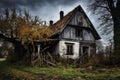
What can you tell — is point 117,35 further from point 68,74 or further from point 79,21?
point 68,74

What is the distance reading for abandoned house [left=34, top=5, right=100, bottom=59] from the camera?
2903 cm

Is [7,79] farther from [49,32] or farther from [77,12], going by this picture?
[77,12]

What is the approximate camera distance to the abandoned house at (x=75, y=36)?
95.2ft

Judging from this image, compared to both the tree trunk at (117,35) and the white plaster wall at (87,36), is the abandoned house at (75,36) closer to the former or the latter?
the white plaster wall at (87,36)

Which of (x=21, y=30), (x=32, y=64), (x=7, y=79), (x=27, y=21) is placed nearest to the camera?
(x=7, y=79)

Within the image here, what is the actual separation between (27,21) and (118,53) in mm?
13524

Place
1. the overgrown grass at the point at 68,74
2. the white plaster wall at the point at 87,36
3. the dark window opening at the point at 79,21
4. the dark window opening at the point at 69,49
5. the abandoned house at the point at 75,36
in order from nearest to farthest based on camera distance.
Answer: the overgrown grass at the point at 68,74 → the abandoned house at the point at 75,36 → the dark window opening at the point at 69,49 → the dark window opening at the point at 79,21 → the white plaster wall at the point at 87,36

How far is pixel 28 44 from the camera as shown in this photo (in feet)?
88.8

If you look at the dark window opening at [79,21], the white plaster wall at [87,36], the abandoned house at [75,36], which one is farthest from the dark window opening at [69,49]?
the dark window opening at [79,21]

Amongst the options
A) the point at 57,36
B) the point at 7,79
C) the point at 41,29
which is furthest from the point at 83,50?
the point at 7,79

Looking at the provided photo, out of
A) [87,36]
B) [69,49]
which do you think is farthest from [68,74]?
[87,36]

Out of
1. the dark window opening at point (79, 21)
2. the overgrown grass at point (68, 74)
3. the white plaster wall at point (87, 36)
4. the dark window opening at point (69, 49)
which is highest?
the dark window opening at point (79, 21)

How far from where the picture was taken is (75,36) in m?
30.6

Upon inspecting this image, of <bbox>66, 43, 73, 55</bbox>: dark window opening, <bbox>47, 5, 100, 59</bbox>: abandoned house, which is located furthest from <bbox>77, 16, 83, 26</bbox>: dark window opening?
<bbox>66, 43, 73, 55</bbox>: dark window opening
